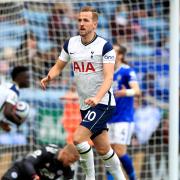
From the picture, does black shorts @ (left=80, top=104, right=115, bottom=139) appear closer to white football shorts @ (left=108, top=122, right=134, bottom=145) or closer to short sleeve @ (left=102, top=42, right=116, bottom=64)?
short sleeve @ (left=102, top=42, right=116, bottom=64)

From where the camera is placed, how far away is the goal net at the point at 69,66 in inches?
480

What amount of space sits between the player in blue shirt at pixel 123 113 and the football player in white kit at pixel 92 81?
196 cm

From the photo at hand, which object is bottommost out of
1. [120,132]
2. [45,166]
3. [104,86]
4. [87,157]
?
[45,166]

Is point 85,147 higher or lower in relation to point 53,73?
lower

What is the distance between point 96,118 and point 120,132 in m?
A: 2.36

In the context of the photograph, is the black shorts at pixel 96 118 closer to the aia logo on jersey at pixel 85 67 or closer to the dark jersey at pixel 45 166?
the aia logo on jersey at pixel 85 67

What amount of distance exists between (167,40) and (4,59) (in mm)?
2683

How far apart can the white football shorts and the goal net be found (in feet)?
5.41

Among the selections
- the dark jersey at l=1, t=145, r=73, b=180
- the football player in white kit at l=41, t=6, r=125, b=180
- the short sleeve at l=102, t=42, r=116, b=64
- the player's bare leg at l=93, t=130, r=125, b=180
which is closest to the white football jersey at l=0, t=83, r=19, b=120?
the dark jersey at l=1, t=145, r=73, b=180

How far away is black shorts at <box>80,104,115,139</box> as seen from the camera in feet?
26.2

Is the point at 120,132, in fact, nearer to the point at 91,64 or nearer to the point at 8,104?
the point at 8,104

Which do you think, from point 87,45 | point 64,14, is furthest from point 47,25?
point 87,45

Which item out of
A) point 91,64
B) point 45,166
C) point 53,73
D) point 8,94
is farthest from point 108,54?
point 8,94

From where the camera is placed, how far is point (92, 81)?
811 centimetres
